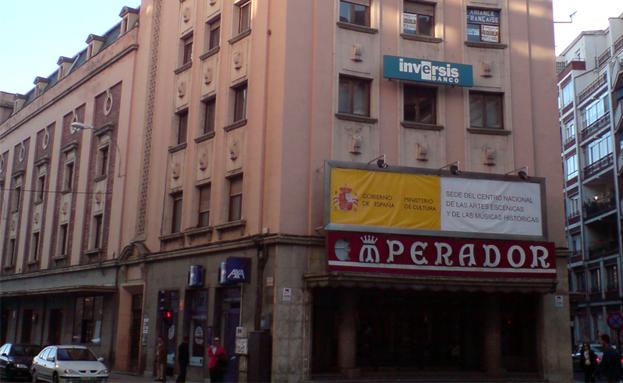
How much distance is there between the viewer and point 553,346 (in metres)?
25.2

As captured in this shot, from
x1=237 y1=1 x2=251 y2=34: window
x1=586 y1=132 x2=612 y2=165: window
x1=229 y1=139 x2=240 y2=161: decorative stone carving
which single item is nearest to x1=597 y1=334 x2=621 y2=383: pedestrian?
x1=229 y1=139 x2=240 y2=161: decorative stone carving

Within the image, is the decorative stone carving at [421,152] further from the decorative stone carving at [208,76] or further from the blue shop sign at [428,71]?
the decorative stone carving at [208,76]

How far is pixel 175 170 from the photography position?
3008 centimetres

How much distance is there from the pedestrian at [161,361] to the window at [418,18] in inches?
570

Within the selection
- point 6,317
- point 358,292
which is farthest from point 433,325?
point 6,317

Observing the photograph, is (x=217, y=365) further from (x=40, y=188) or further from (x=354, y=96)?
(x=40, y=188)

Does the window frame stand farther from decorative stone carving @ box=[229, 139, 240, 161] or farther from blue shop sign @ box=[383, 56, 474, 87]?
decorative stone carving @ box=[229, 139, 240, 161]

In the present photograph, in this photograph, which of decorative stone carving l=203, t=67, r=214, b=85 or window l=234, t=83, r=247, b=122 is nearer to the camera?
window l=234, t=83, r=247, b=122

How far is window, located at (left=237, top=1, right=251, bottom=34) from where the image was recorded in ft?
91.4

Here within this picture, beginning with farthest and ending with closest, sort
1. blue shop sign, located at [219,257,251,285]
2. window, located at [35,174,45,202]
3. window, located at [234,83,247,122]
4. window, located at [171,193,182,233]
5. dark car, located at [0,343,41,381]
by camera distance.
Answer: window, located at [35,174,45,202]
window, located at [171,193,182,233]
dark car, located at [0,343,41,381]
window, located at [234,83,247,122]
blue shop sign, located at [219,257,251,285]

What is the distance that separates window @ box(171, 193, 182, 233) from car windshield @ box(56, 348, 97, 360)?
257 inches

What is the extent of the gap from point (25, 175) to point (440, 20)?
101ft

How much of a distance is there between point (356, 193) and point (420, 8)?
803cm

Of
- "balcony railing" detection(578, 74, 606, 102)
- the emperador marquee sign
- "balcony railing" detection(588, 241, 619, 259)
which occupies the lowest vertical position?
the emperador marquee sign
